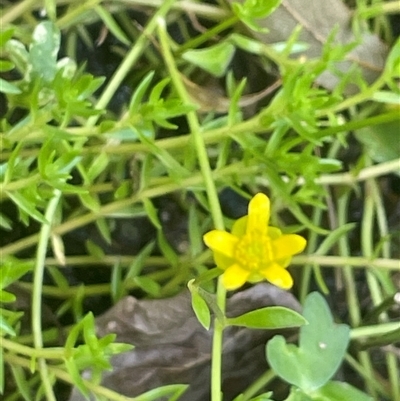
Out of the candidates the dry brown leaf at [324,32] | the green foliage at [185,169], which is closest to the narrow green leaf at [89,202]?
the green foliage at [185,169]

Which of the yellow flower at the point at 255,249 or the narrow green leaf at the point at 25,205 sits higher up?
the narrow green leaf at the point at 25,205

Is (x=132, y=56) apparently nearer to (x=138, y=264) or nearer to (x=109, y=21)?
(x=109, y=21)

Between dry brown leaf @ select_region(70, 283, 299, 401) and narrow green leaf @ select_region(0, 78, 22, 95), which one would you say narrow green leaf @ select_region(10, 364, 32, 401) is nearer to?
dry brown leaf @ select_region(70, 283, 299, 401)

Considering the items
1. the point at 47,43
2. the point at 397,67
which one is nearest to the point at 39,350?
the point at 47,43

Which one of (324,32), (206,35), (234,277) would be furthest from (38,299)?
(324,32)

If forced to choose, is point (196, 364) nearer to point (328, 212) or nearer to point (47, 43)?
point (328, 212)

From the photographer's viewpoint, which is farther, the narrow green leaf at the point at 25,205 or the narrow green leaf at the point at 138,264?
the narrow green leaf at the point at 138,264

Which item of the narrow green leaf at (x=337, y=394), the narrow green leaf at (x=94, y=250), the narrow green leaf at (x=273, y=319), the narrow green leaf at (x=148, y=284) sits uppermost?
the narrow green leaf at (x=94, y=250)

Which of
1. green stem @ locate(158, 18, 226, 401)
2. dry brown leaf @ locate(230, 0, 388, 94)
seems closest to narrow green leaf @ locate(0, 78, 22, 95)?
green stem @ locate(158, 18, 226, 401)

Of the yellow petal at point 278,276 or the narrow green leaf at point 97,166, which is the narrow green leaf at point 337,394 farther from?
the narrow green leaf at point 97,166
